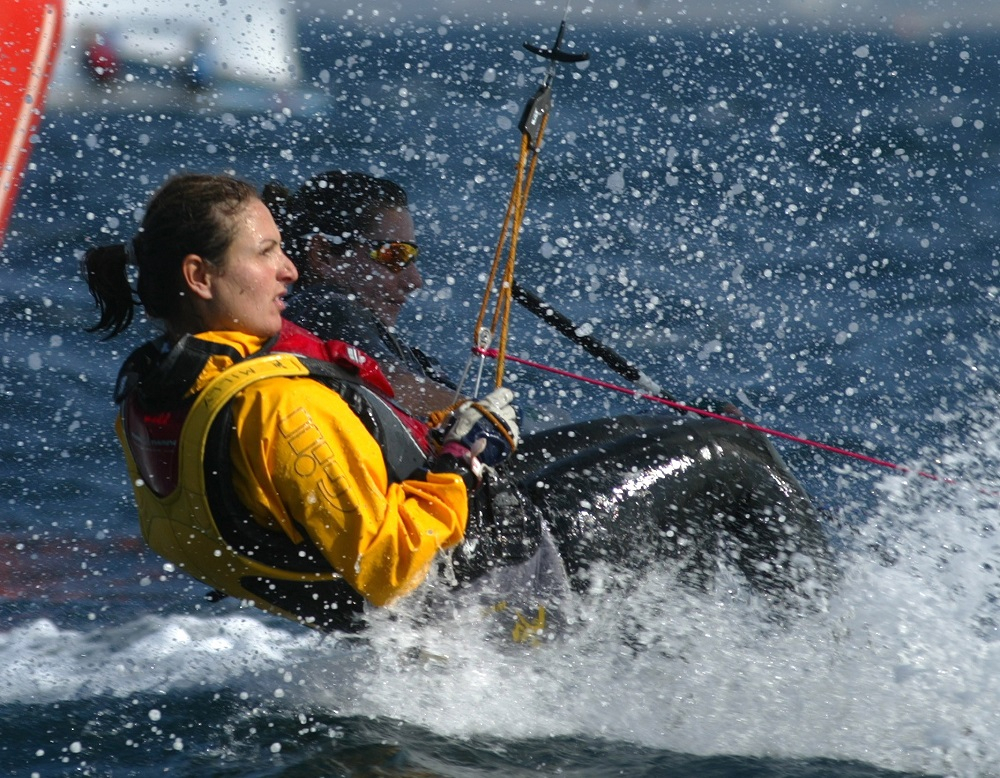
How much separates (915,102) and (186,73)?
9.61 m

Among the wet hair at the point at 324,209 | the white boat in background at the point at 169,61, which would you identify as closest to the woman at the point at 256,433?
the wet hair at the point at 324,209

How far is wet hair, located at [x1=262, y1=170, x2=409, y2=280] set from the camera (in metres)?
3.52

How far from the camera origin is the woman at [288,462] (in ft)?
7.66

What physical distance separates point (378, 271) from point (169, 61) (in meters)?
12.5

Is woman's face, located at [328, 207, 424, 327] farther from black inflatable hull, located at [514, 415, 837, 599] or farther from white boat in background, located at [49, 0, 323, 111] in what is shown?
white boat in background, located at [49, 0, 323, 111]

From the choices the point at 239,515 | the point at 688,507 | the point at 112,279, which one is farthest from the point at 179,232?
the point at 688,507

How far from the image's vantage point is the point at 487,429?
8.80ft

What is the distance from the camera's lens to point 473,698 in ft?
9.66

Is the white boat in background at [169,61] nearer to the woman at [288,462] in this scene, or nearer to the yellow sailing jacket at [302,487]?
the woman at [288,462]

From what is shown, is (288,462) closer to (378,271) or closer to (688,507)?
(688,507)

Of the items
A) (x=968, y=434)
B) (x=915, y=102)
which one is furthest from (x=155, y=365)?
(x=915, y=102)

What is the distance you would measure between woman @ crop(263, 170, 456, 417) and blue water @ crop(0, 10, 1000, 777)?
0.65 metres

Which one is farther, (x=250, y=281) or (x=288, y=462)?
(x=250, y=281)

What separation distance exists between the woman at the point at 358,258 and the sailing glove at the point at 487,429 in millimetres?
637
